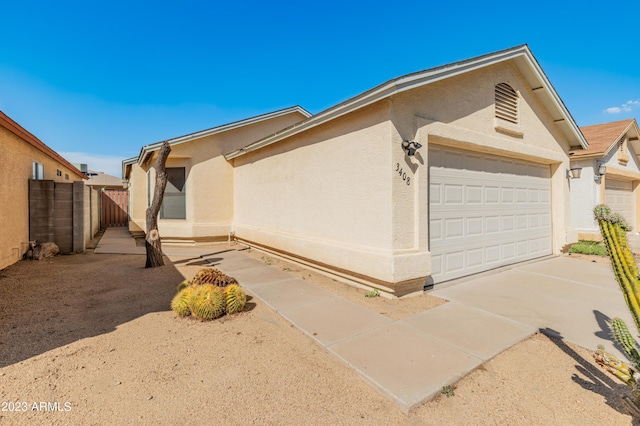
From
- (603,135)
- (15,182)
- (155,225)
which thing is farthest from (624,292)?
(603,135)

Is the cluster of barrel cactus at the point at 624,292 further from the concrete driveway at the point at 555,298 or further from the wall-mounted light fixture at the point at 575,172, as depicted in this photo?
the wall-mounted light fixture at the point at 575,172

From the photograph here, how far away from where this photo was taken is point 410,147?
4.80 meters

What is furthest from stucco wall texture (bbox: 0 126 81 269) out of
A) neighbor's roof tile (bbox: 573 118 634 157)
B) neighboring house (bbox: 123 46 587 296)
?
neighbor's roof tile (bbox: 573 118 634 157)

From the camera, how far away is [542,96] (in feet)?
24.5

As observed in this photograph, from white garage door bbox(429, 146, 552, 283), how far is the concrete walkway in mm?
561

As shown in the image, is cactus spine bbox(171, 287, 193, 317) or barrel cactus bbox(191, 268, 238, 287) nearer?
cactus spine bbox(171, 287, 193, 317)

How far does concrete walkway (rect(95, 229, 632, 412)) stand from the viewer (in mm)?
2738

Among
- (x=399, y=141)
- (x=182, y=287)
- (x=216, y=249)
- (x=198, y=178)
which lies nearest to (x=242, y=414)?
(x=182, y=287)

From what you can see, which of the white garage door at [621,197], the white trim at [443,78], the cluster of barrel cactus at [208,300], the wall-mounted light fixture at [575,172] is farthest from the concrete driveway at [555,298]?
the white garage door at [621,197]

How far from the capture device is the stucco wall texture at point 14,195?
6609 mm

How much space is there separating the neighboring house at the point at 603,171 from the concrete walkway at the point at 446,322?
18.9 feet

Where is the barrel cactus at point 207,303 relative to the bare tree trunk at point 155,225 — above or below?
below

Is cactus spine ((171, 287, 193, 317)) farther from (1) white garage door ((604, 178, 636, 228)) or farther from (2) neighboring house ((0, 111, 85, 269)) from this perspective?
(1) white garage door ((604, 178, 636, 228))

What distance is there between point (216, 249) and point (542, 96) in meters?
10.6
